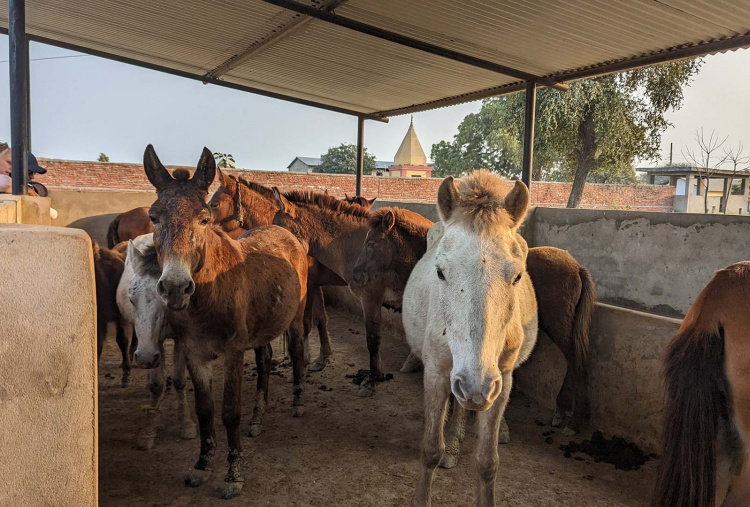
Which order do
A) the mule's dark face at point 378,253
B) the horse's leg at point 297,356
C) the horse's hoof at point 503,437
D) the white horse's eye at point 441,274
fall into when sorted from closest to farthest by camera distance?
the white horse's eye at point 441,274
the horse's hoof at point 503,437
the horse's leg at point 297,356
the mule's dark face at point 378,253

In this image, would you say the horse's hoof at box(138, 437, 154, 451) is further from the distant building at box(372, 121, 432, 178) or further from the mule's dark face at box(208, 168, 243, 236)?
the distant building at box(372, 121, 432, 178)

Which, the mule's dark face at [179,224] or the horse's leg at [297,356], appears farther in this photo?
the horse's leg at [297,356]

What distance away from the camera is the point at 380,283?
207 inches

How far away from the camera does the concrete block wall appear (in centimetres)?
157

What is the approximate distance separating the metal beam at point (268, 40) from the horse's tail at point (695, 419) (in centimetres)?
591

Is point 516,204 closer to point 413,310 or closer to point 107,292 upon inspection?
point 413,310

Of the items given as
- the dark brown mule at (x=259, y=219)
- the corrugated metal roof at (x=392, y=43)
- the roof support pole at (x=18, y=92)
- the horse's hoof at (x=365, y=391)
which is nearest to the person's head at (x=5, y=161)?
the roof support pole at (x=18, y=92)

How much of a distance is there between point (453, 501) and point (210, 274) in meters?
2.30

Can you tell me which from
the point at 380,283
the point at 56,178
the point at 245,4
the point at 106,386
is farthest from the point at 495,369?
the point at 56,178

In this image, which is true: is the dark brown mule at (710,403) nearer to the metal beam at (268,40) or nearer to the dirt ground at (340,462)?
the dirt ground at (340,462)

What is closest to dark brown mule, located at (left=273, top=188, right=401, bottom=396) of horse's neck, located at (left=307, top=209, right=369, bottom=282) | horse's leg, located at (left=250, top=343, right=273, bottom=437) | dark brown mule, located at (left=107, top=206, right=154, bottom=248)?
horse's neck, located at (left=307, top=209, right=369, bottom=282)

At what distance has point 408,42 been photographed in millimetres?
7062

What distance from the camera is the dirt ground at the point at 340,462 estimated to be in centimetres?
326

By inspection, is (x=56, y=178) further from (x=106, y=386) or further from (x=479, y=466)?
(x=479, y=466)
